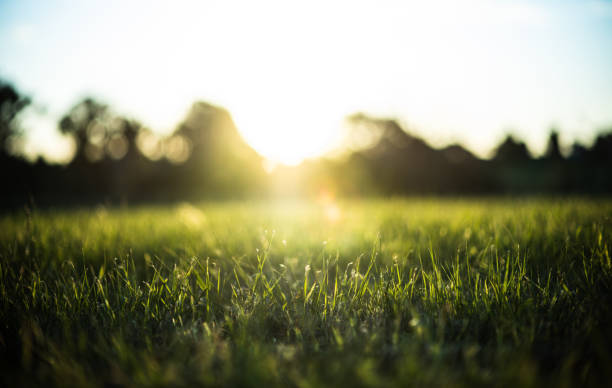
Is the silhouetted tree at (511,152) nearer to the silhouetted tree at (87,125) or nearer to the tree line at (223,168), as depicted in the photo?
the tree line at (223,168)

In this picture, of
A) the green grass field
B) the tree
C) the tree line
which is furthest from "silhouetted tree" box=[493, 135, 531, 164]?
the tree

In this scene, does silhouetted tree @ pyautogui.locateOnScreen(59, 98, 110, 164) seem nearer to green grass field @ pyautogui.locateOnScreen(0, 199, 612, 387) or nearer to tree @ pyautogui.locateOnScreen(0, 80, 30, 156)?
tree @ pyautogui.locateOnScreen(0, 80, 30, 156)

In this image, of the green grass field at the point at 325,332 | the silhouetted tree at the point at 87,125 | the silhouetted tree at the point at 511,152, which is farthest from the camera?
the silhouetted tree at the point at 87,125

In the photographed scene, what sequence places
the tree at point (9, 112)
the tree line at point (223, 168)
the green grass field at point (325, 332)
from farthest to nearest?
the tree line at point (223, 168)
the tree at point (9, 112)
the green grass field at point (325, 332)

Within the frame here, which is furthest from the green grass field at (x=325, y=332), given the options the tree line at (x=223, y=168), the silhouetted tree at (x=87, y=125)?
the silhouetted tree at (x=87, y=125)

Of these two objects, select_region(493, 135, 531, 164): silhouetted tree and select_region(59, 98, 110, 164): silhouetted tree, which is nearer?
select_region(493, 135, 531, 164): silhouetted tree

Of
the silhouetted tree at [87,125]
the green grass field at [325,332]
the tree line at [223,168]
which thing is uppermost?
the silhouetted tree at [87,125]

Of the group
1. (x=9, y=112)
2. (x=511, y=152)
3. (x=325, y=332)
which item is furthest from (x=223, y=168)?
(x=325, y=332)

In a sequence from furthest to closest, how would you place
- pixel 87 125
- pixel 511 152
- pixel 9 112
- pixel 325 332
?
pixel 87 125 → pixel 511 152 → pixel 9 112 → pixel 325 332

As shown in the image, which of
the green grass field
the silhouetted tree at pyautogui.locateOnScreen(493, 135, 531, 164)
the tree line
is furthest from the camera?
the silhouetted tree at pyautogui.locateOnScreen(493, 135, 531, 164)

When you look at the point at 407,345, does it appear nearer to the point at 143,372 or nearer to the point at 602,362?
the point at 602,362

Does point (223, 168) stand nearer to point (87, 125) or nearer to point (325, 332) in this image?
point (87, 125)

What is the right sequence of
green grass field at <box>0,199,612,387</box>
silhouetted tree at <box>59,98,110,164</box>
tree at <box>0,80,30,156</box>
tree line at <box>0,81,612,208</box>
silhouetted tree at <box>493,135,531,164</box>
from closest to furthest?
1. green grass field at <box>0,199,612,387</box>
2. tree at <box>0,80,30,156</box>
3. tree line at <box>0,81,612,208</box>
4. silhouetted tree at <box>493,135,531,164</box>
5. silhouetted tree at <box>59,98,110,164</box>

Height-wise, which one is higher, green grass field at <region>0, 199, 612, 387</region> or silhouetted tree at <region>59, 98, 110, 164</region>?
silhouetted tree at <region>59, 98, 110, 164</region>
